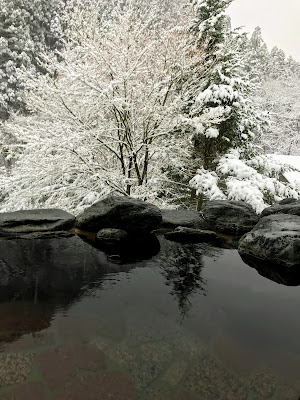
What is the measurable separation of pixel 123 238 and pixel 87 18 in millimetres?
6921

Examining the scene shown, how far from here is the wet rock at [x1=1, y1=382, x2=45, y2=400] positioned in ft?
5.97

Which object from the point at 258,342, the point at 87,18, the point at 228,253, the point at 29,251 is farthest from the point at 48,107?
the point at 258,342

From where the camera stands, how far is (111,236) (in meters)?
4.62

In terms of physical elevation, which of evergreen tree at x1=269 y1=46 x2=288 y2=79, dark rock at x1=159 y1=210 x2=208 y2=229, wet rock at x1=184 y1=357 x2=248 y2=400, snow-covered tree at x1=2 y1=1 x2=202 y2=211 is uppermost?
evergreen tree at x1=269 y1=46 x2=288 y2=79

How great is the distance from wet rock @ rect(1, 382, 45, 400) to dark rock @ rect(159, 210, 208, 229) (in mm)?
3567

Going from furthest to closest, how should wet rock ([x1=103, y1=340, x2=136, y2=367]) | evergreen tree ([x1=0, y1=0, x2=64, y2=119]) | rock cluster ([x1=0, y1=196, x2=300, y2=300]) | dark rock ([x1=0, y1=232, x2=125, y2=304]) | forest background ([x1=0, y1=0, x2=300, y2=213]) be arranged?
evergreen tree ([x1=0, y1=0, x2=64, y2=119])
forest background ([x1=0, y1=0, x2=300, y2=213])
rock cluster ([x1=0, y1=196, x2=300, y2=300])
dark rock ([x1=0, y1=232, x2=125, y2=304])
wet rock ([x1=103, y1=340, x2=136, y2=367])

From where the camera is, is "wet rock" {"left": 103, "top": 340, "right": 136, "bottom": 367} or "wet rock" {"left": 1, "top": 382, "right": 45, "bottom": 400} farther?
"wet rock" {"left": 103, "top": 340, "right": 136, "bottom": 367}

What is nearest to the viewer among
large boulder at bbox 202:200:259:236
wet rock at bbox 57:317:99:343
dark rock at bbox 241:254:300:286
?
wet rock at bbox 57:317:99:343

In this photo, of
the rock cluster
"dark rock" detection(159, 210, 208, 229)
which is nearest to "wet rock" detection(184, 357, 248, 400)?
the rock cluster

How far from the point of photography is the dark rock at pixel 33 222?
4.63 metres

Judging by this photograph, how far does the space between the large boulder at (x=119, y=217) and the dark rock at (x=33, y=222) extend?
0.26 metres

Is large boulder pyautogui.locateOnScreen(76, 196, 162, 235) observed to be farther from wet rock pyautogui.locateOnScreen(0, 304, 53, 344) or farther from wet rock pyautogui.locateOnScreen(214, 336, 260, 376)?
wet rock pyautogui.locateOnScreen(214, 336, 260, 376)

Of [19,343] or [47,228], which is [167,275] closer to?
[19,343]

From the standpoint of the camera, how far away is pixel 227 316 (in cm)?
278
